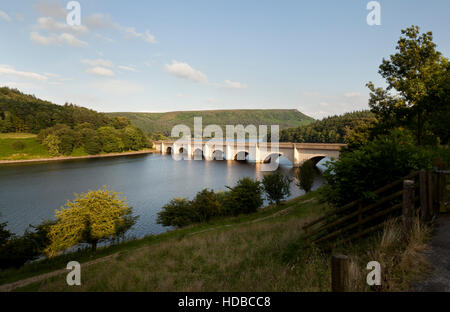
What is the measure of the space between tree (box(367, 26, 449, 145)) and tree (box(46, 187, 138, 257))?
992 inches

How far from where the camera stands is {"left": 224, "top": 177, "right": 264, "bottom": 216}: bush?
29141 mm

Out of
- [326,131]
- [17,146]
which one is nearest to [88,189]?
[17,146]

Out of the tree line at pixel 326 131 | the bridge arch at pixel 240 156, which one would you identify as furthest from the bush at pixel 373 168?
the tree line at pixel 326 131

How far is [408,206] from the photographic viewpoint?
6191 millimetres

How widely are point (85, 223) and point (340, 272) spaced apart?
834 inches

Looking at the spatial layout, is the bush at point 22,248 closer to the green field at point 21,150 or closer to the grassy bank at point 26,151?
the grassy bank at point 26,151

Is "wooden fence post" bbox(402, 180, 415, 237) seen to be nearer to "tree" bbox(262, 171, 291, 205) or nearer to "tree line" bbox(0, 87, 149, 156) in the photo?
"tree" bbox(262, 171, 291, 205)

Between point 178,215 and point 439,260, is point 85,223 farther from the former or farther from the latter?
point 439,260

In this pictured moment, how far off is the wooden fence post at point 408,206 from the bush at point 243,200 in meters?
23.1

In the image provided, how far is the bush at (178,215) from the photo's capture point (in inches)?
1041

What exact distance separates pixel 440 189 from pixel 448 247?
2.59 m

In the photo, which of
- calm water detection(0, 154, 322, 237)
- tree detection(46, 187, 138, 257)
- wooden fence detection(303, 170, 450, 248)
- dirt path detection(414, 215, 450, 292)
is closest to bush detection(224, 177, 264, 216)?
calm water detection(0, 154, 322, 237)
